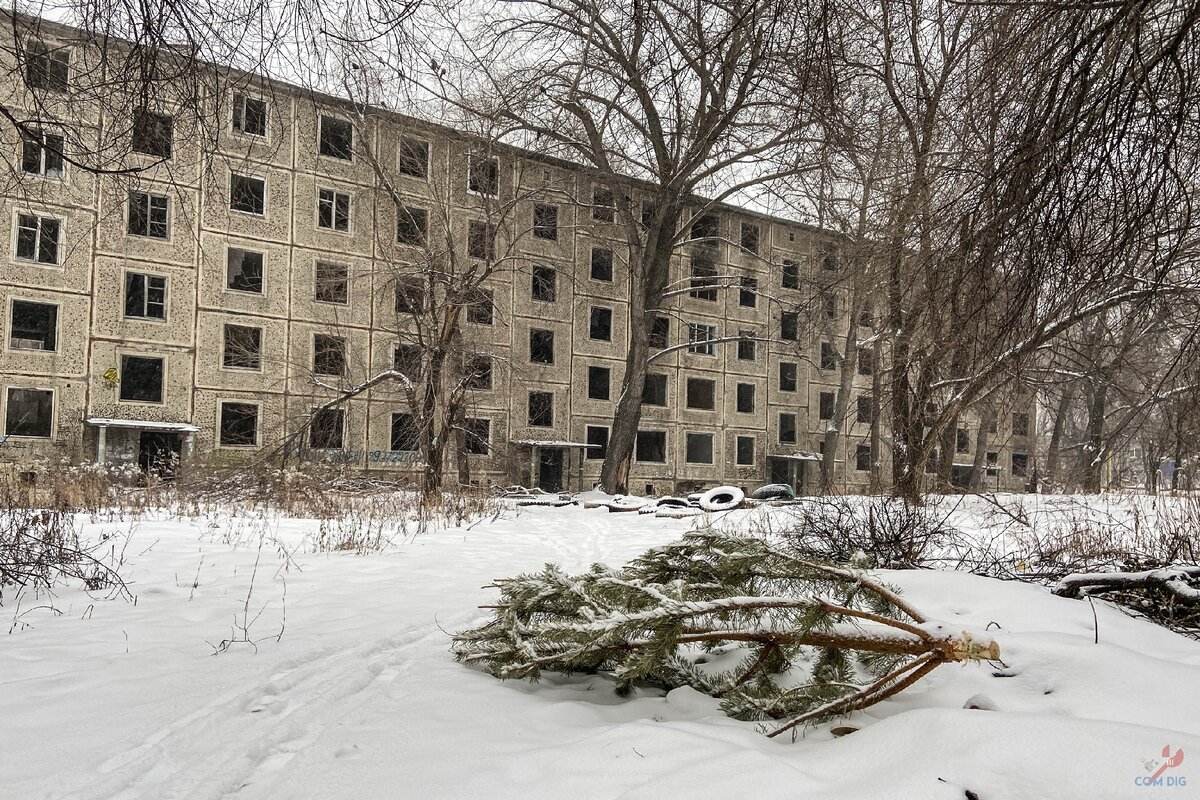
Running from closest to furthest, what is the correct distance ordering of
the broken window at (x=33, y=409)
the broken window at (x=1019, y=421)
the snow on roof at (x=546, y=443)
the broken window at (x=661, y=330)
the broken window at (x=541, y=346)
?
1. the broken window at (x=1019, y=421)
2. the broken window at (x=33, y=409)
3. the snow on roof at (x=546, y=443)
4. the broken window at (x=541, y=346)
5. the broken window at (x=661, y=330)

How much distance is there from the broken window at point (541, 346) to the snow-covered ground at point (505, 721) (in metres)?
29.1

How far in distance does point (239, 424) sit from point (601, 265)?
18202 millimetres

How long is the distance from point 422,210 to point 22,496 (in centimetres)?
2400

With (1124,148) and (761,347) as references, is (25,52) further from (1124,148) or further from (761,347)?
(761,347)

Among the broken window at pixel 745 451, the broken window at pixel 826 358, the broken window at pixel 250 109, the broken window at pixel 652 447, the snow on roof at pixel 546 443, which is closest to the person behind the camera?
the broken window at pixel 250 109

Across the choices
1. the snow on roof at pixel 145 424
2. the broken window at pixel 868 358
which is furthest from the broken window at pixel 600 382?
the snow on roof at pixel 145 424

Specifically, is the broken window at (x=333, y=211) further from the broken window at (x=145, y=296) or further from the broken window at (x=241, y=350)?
the broken window at (x=145, y=296)

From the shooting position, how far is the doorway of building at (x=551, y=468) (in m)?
34.5

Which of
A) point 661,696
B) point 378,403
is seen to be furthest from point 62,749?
point 378,403

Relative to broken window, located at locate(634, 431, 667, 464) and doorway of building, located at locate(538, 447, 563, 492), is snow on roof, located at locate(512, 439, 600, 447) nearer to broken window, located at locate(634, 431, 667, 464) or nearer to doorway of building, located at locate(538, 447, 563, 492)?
doorway of building, located at locate(538, 447, 563, 492)

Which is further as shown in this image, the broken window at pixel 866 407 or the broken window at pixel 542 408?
the broken window at pixel 542 408

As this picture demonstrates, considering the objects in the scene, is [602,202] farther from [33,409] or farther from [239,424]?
[33,409]

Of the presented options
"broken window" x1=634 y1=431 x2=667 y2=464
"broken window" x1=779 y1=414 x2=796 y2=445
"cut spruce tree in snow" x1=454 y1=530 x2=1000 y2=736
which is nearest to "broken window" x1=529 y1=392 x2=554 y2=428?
"broken window" x1=634 y1=431 x2=667 y2=464

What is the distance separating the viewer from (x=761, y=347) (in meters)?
40.8
